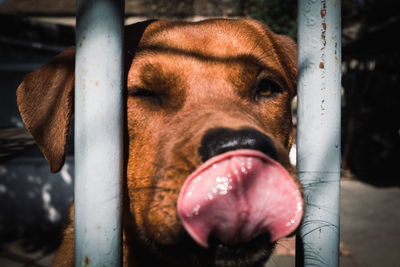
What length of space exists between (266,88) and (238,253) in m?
1.41

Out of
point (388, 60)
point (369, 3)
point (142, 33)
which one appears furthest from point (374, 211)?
point (369, 3)

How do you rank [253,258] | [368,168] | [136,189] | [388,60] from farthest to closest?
[388,60], [368,168], [136,189], [253,258]

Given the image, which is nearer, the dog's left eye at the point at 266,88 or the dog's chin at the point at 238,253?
the dog's chin at the point at 238,253

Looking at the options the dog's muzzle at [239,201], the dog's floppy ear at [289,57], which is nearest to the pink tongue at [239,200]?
the dog's muzzle at [239,201]

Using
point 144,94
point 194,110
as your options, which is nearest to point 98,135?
point 194,110

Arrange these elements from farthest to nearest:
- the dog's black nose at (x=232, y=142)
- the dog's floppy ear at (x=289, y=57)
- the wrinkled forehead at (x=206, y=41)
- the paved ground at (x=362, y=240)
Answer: the paved ground at (x=362, y=240) < the dog's floppy ear at (x=289, y=57) < the wrinkled forehead at (x=206, y=41) < the dog's black nose at (x=232, y=142)

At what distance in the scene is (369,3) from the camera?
2289 cm

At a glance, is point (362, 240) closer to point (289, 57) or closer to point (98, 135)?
point (289, 57)

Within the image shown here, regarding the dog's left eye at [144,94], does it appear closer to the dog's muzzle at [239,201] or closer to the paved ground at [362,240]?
the dog's muzzle at [239,201]

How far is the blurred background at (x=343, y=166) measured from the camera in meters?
4.77

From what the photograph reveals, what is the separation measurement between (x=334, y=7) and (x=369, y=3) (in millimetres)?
26129

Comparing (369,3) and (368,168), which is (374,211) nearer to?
(368,168)

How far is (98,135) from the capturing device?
3.81 feet

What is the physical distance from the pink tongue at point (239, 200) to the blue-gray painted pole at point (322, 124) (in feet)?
0.64
